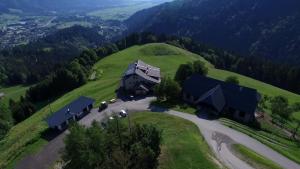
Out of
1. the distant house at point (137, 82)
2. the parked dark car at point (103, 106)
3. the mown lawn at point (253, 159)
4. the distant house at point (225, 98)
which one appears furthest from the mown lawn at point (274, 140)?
the parked dark car at point (103, 106)

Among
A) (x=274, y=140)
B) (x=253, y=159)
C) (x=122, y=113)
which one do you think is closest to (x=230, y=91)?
(x=274, y=140)

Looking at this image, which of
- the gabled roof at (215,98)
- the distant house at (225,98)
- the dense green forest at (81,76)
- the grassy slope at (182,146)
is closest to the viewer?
the grassy slope at (182,146)

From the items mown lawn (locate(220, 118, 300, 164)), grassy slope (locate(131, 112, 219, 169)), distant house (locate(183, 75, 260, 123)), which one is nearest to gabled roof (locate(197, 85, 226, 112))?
distant house (locate(183, 75, 260, 123))

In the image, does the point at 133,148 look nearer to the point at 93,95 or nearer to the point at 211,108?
the point at 211,108

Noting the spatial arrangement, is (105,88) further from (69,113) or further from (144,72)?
(69,113)

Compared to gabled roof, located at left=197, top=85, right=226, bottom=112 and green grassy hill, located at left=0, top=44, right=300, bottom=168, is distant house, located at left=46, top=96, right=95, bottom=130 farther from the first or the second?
gabled roof, located at left=197, top=85, right=226, bottom=112

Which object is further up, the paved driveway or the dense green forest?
the paved driveway

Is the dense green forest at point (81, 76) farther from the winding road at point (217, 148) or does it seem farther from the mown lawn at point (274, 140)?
the mown lawn at point (274, 140)
